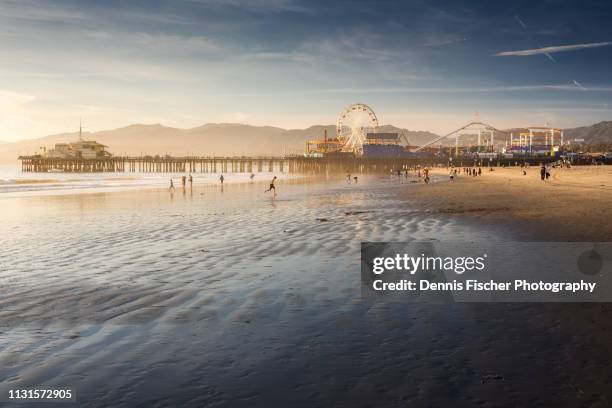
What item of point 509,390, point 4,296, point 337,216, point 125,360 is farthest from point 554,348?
Result: point 337,216

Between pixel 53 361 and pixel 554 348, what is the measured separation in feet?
20.4

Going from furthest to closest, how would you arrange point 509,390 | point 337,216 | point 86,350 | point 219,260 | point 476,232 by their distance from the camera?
point 337,216, point 476,232, point 219,260, point 86,350, point 509,390

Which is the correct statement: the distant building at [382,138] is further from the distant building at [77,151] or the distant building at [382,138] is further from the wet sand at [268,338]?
the wet sand at [268,338]

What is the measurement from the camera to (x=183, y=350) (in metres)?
6.44

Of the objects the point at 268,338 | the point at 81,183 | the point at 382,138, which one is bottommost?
the point at 268,338

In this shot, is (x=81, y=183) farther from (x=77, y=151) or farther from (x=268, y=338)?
(x=77, y=151)

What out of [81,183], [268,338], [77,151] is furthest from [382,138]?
[268,338]

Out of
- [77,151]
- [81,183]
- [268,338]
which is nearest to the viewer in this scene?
[268,338]

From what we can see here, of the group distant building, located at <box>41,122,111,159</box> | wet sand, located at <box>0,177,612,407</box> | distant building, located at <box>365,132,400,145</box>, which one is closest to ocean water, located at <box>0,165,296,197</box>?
wet sand, located at <box>0,177,612,407</box>

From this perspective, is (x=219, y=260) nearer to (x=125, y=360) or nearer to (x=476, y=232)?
(x=125, y=360)

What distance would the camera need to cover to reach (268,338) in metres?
6.92

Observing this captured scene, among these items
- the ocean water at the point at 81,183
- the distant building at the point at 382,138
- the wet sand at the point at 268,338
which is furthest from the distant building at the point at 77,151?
the wet sand at the point at 268,338

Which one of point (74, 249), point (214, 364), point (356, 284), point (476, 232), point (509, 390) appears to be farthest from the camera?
point (476, 232)

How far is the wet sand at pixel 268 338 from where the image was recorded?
5.22m
